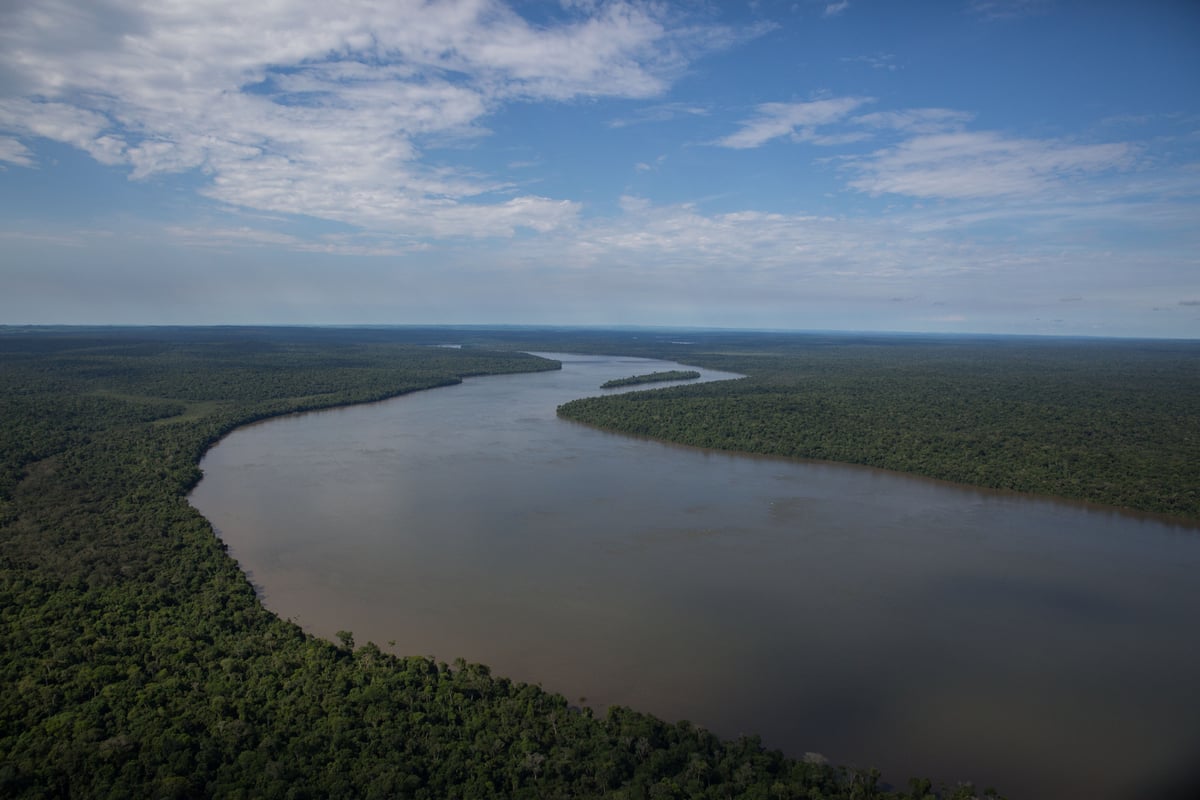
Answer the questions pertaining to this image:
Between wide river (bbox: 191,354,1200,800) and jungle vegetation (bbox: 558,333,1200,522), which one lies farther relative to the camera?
jungle vegetation (bbox: 558,333,1200,522)

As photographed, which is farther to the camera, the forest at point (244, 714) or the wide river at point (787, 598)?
the wide river at point (787, 598)

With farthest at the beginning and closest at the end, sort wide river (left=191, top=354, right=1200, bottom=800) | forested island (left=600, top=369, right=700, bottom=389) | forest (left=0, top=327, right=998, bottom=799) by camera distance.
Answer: forested island (left=600, top=369, right=700, bottom=389), wide river (left=191, top=354, right=1200, bottom=800), forest (left=0, top=327, right=998, bottom=799)

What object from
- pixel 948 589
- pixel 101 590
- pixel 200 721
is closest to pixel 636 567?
pixel 948 589

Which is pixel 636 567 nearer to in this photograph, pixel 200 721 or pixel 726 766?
pixel 726 766

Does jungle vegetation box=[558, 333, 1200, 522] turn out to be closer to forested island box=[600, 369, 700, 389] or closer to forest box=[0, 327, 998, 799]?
forested island box=[600, 369, 700, 389]

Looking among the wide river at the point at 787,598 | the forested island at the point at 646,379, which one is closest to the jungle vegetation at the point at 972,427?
the wide river at the point at 787,598

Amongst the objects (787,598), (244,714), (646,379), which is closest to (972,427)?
(787,598)

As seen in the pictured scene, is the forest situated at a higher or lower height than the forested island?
lower

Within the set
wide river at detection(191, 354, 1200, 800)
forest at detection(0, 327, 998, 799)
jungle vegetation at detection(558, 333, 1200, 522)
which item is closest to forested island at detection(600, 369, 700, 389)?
jungle vegetation at detection(558, 333, 1200, 522)

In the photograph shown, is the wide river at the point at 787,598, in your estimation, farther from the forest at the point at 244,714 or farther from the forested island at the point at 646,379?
the forested island at the point at 646,379

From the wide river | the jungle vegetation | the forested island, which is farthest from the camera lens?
the forested island
